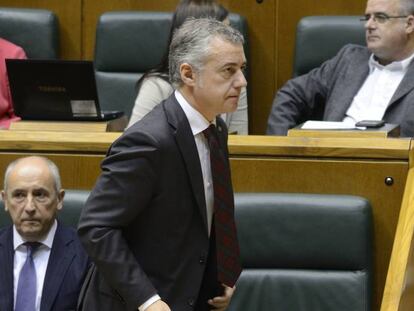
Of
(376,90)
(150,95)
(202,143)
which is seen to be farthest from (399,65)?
(202,143)

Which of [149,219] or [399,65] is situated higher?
[149,219]

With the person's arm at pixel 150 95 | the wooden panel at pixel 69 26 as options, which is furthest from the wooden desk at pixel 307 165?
the wooden panel at pixel 69 26

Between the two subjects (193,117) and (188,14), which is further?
(188,14)

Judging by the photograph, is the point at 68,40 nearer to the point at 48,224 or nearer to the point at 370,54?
the point at 370,54

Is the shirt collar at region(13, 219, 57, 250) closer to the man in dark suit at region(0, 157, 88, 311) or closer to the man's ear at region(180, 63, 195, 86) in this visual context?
the man in dark suit at region(0, 157, 88, 311)

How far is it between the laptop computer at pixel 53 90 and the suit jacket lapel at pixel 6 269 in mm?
330

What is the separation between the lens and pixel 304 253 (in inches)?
58.7

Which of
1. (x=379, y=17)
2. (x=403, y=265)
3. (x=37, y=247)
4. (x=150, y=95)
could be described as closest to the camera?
(x=403, y=265)

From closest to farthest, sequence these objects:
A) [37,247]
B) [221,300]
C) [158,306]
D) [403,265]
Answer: [158,306], [221,300], [403,265], [37,247]

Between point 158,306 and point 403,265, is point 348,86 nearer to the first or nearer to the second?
point 403,265

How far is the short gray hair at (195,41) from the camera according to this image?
1.16 metres

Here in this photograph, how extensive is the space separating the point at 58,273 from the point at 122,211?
0.33 m

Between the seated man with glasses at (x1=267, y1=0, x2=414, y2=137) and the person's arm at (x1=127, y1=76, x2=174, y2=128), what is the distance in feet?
0.82

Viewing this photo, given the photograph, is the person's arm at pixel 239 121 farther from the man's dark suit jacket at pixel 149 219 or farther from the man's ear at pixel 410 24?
the man's dark suit jacket at pixel 149 219
